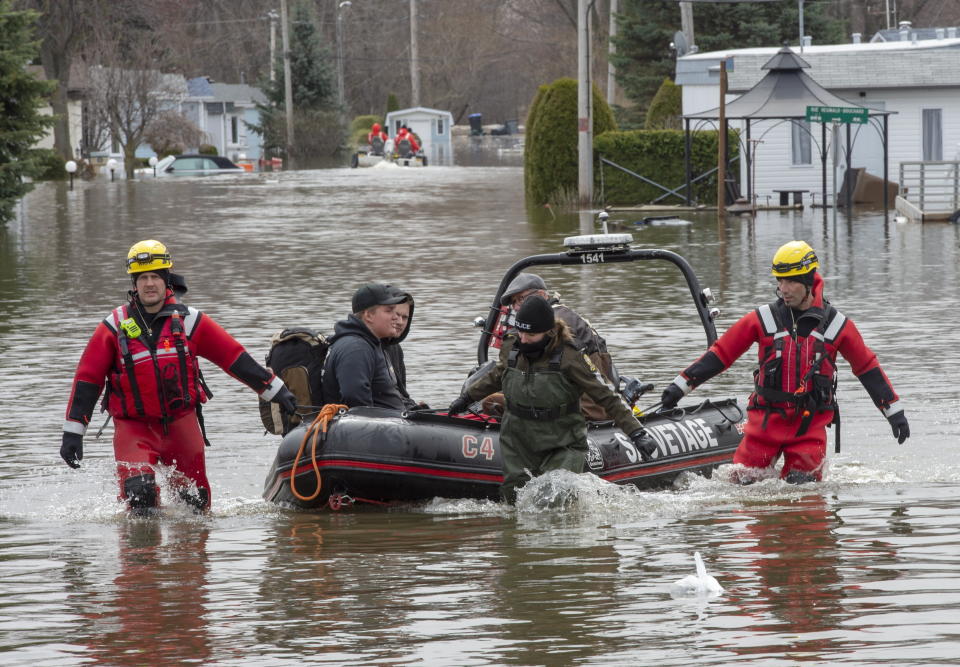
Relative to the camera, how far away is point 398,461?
32.0 feet

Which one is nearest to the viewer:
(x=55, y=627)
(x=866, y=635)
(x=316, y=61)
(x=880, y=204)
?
(x=866, y=635)

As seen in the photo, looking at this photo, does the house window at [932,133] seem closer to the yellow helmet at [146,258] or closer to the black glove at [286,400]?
the black glove at [286,400]

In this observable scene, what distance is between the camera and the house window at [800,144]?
40.2 m

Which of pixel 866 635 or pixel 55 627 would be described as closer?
pixel 866 635

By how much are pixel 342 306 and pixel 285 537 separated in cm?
1182

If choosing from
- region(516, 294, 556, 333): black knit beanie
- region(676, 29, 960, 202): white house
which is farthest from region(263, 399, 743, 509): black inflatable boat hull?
region(676, 29, 960, 202): white house

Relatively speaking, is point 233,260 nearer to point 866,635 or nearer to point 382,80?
point 866,635

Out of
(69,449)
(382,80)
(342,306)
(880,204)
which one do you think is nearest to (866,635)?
(69,449)

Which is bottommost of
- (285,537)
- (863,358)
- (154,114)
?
(285,537)

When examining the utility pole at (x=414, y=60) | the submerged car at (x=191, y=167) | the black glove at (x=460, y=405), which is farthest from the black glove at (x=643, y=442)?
the utility pole at (x=414, y=60)

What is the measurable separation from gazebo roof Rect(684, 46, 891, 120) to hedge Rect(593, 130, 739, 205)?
2.50m

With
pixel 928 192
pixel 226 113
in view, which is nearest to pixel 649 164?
pixel 928 192

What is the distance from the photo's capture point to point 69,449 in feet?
30.5

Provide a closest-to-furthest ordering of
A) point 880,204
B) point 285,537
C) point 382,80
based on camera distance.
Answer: point 285,537, point 880,204, point 382,80
